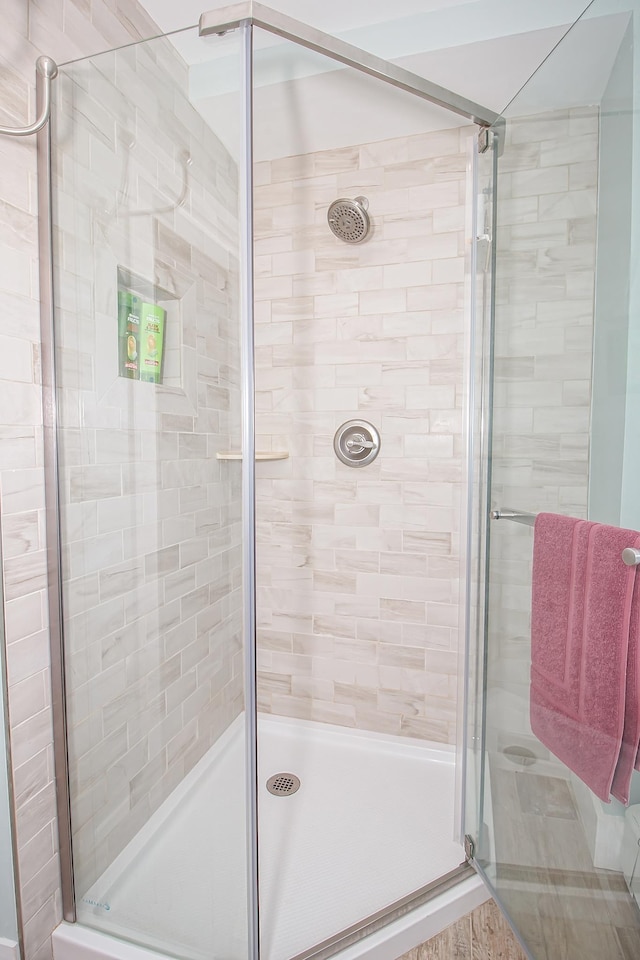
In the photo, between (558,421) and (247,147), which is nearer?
(247,147)

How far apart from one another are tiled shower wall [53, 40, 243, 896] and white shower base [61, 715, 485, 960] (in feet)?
0.25

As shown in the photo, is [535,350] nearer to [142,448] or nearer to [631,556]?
[631,556]

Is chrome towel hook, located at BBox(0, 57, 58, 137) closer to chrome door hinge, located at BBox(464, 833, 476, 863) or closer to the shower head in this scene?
the shower head

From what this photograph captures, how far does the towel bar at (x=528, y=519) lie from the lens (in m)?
0.90

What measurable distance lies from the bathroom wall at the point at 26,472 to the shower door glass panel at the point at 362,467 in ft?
2.14

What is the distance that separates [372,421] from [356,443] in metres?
0.10

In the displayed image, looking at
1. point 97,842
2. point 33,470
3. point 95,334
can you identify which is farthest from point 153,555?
point 97,842

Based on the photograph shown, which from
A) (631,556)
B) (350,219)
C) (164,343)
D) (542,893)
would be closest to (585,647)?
(631,556)

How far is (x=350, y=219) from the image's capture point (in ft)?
5.84

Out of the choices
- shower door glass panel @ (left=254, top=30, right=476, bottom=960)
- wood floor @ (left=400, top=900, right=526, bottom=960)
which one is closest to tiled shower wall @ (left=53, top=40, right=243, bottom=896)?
shower door glass panel @ (left=254, top=30, right=476, bottom=960)

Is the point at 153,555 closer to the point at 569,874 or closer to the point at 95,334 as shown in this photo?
the point at 95,334

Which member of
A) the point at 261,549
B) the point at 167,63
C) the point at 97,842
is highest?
the point at 167,63

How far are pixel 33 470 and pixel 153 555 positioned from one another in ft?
1.02

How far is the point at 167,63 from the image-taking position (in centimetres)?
107
